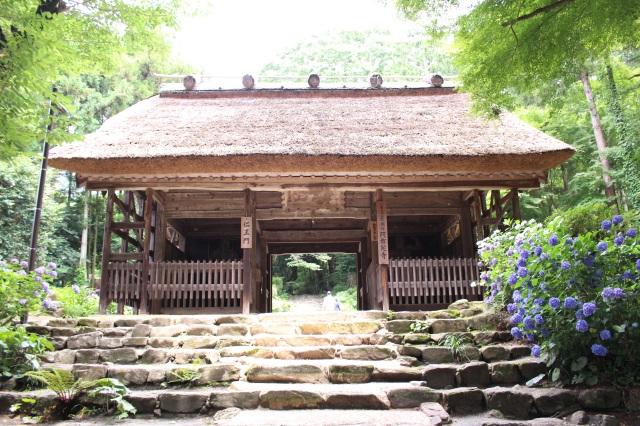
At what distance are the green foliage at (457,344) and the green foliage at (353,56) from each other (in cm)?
3111

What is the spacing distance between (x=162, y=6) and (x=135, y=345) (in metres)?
4.85

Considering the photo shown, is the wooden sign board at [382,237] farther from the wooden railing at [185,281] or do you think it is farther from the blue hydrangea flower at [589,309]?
the blue hydrangea flower at [589,309]

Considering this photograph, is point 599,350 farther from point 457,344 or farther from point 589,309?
point 457,344

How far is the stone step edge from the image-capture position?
4.57 m

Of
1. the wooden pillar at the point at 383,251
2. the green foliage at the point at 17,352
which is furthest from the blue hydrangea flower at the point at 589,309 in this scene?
the green foliage at the point at 17,352

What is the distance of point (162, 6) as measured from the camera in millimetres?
6688

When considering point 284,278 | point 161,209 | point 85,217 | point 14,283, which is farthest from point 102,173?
point 284,278

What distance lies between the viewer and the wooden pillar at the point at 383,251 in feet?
28.6

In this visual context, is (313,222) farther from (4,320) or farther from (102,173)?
(4,320)

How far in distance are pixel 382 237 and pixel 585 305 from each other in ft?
15.9

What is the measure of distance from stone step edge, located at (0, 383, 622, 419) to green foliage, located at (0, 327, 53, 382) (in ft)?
1.55

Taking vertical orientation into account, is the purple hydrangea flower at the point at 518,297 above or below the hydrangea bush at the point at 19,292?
below

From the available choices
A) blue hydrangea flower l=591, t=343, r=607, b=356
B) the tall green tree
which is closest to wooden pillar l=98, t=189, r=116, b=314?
the tall green tree

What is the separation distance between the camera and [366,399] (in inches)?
182
